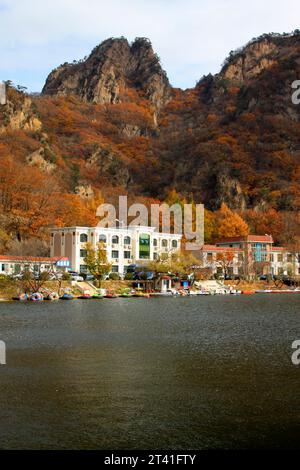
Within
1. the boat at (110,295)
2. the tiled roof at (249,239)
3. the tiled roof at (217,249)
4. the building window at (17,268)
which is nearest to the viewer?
the building window at (17,268)

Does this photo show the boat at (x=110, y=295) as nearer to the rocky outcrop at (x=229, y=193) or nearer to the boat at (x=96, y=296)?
the boat at (x=96, y=296)

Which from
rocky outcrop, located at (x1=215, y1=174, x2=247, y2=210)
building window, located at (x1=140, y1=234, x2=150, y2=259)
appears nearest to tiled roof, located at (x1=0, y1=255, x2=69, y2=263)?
building window, located at (x1=140, y1=234, x2=150, y2=259)

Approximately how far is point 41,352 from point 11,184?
232ft

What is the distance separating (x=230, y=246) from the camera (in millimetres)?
103125

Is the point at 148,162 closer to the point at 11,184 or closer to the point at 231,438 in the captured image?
the point at 11,184

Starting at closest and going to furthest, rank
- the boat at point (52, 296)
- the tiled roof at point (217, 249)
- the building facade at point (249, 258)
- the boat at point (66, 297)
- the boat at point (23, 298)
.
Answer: the boat at point (23, 298) → the boat at point (52, 296) → the boat at point (66, 297) → the building facade at point (249, 258) → the tiled roof at point (217, 249)

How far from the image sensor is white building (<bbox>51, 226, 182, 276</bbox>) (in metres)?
83.5

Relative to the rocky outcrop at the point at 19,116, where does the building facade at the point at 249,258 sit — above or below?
below

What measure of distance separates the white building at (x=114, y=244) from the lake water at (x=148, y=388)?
47018 millimetres

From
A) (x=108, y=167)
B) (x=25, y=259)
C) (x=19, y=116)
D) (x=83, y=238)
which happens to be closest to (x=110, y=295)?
(x=25, y=259)

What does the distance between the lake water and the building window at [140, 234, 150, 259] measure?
53333 mm

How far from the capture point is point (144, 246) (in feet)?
297

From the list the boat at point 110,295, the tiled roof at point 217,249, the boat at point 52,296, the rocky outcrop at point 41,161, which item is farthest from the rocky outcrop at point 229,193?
the boat at point 52,296

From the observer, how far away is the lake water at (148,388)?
46.0ft
